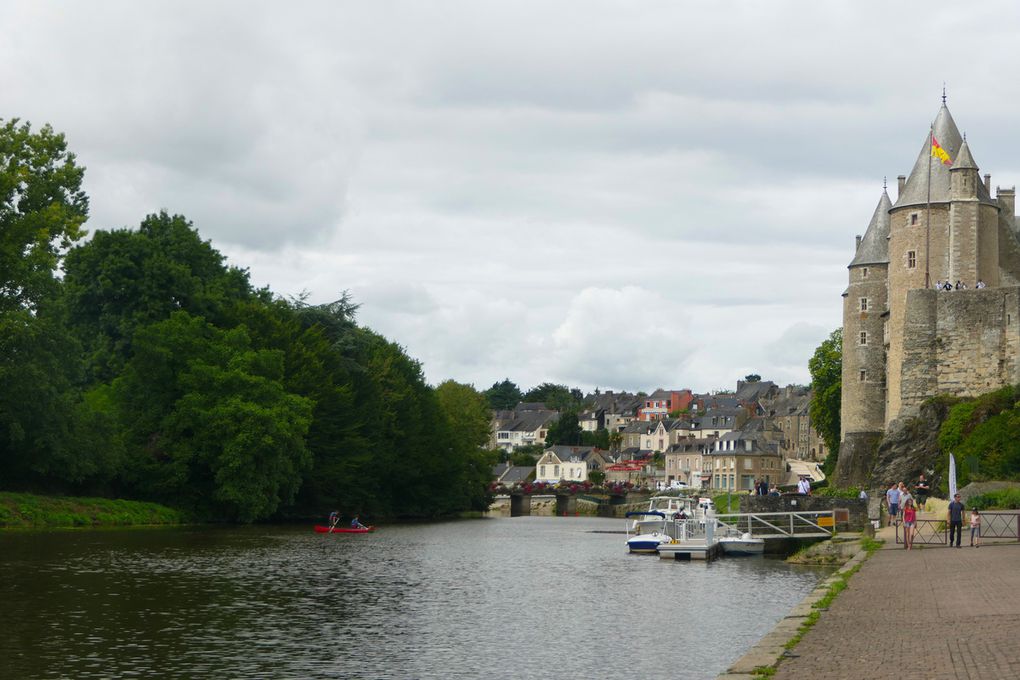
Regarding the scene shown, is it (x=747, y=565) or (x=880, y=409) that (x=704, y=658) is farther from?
(x=880, y=409)

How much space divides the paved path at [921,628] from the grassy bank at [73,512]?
113ft

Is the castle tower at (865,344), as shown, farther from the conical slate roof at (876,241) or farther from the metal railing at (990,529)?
the metal railing at (990,529)

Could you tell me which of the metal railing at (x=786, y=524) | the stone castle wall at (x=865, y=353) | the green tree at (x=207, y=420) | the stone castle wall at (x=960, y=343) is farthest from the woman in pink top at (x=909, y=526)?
the stone castle wall at (x=865, y=353)

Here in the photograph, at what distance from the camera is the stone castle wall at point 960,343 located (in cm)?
6216

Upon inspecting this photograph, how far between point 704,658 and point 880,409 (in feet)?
193

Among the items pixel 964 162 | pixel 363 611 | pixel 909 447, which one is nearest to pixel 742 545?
pixel 909 447

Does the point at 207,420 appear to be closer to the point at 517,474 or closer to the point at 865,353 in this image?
the point at 865,353

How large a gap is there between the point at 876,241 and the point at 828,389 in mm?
18512

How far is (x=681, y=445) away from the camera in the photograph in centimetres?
16738

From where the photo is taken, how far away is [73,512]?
5466 centimetres

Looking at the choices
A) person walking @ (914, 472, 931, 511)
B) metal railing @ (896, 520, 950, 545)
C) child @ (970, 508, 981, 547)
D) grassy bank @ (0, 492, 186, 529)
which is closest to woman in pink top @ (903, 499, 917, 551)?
metal railing @ (896, 520, 950, 545)

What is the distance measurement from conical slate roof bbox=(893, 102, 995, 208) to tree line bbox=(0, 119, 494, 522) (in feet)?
106

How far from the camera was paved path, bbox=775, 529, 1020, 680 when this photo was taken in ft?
50.0

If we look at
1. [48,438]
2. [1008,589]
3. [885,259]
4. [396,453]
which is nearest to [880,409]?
[885,259]
